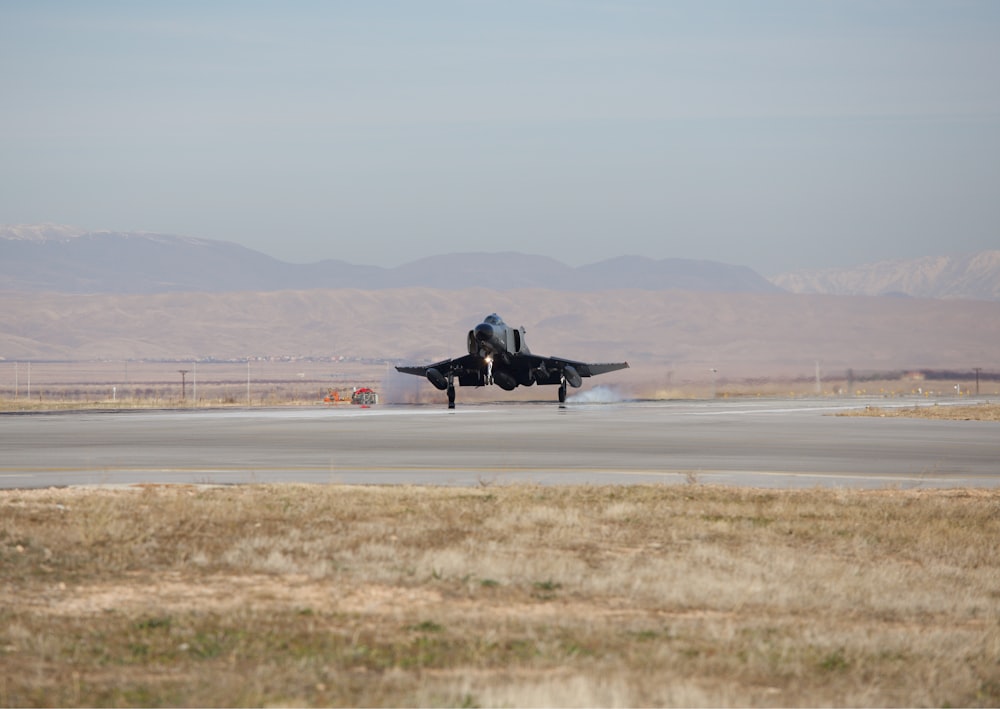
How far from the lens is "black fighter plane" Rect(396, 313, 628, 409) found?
73625 millimetres

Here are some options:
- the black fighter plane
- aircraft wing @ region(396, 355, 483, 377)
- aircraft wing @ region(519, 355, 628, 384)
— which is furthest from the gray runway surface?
aircraft wing @ region(519, 355, 628, 384)

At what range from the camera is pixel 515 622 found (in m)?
14.1

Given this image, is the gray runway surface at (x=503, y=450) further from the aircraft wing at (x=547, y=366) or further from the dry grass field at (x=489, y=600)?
the aircraft wing at (x=547, y=366)

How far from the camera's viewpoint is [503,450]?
38844 millimetres

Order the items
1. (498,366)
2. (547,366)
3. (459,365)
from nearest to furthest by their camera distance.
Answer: (498,366), (459,365), (547,366)

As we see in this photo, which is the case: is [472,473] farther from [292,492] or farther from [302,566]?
[302,566]

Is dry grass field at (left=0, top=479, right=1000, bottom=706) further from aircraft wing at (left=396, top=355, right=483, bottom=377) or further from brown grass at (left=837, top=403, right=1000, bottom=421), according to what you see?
aircraft wing at (left=396, top=355, right=483, bottom=377)

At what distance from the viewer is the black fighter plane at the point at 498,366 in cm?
7362

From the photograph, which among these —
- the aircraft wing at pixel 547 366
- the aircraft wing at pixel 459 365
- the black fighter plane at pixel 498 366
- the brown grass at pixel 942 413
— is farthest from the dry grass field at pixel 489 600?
the aircraft wing at pixel 547 366

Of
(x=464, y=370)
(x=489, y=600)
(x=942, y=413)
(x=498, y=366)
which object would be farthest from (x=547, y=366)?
(x=489, y=600)

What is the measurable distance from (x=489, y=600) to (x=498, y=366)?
61.6m

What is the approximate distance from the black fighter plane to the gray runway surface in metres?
11.1

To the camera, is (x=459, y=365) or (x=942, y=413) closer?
(x=942, y=413)

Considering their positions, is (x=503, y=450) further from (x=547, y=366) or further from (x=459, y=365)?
(x=547, y=366)
